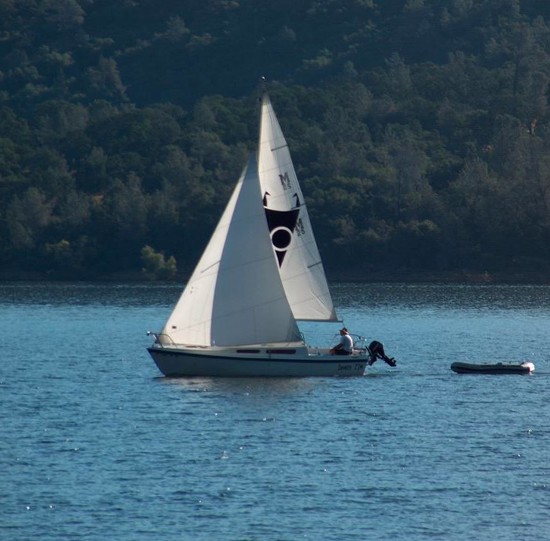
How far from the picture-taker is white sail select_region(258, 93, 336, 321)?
7112 cm

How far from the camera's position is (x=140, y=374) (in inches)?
3127

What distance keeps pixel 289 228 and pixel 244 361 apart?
677cm

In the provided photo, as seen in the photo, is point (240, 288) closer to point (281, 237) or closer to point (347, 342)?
point (281, 237)

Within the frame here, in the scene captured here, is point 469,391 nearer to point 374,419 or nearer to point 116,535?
point 374,419

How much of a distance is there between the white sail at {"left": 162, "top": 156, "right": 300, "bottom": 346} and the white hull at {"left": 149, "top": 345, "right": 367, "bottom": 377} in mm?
748

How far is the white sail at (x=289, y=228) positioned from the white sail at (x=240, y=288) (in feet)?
3.96

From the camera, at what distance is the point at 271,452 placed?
54750mm

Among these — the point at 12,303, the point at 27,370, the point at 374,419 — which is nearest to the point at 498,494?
the point at 374,419

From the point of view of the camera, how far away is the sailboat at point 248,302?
69.4 metres

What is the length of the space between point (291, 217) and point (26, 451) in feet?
71.2

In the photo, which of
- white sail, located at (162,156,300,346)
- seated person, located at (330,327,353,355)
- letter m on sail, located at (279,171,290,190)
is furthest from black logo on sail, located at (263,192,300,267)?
seated person, located at (330,327,353,355)

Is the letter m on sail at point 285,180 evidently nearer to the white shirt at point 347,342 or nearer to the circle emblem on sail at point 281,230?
the circle emblem on sail at point 281,230

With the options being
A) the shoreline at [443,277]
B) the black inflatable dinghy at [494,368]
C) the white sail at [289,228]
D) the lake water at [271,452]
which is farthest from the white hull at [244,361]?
the shoreline at [443,277]

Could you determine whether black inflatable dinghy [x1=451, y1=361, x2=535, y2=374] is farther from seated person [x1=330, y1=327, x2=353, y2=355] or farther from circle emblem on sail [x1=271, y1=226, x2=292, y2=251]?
circle emblem on sail [x1=271, y1=226, x2=292, y2=251]
